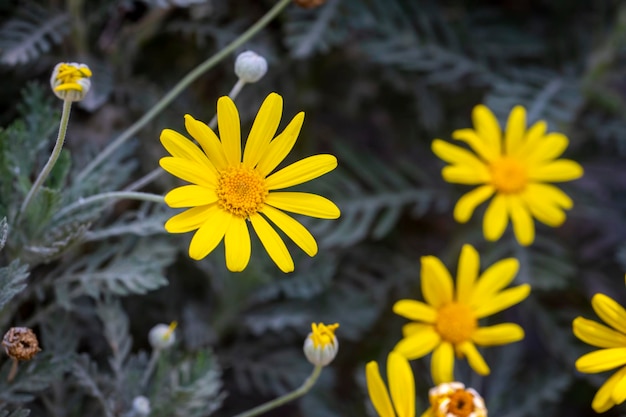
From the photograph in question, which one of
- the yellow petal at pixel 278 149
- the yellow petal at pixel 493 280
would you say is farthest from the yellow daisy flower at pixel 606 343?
the yellow petal at pixel 278 149

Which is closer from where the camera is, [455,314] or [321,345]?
[321,345]

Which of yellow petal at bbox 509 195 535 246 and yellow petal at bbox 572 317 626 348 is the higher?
yellow petal at bbox 509 195 535 246

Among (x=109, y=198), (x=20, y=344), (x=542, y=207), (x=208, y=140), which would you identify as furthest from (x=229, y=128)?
(x=542, y=207)

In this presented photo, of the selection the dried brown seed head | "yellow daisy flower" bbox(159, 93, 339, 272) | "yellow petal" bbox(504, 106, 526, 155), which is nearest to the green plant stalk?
"yellow daisy flower" bbox(159, 93, 339, 272)

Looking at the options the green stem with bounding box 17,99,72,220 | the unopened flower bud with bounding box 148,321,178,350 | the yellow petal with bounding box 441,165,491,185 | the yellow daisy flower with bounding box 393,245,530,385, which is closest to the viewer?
the green stem with bounding box 17,99,72,220

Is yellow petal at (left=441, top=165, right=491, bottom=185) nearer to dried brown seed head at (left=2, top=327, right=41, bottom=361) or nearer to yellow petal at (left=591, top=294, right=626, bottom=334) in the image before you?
yellow petal at (left=591, top=294, right=626, bottom=334)

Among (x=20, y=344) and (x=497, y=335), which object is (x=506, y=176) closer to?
(x=497, y=335)

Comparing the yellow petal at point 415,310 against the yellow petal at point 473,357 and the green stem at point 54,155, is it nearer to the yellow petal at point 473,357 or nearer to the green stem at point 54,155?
the yellow petal at point 473,357
